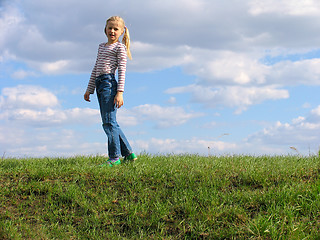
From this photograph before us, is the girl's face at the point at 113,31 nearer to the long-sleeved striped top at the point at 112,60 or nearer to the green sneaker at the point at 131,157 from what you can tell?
the long-sleeved striped top at the point at 112,60

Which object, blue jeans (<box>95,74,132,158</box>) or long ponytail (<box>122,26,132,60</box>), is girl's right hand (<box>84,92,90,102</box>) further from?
long ponytail (<box>122,26,132,60</box>)

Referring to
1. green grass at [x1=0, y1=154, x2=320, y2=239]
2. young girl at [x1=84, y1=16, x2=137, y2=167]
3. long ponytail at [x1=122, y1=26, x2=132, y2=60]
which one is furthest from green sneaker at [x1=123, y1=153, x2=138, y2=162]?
long ponytail at [x1=122, y1=26, x2=132, y2=60]

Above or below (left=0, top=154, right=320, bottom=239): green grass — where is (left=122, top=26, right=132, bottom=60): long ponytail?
above

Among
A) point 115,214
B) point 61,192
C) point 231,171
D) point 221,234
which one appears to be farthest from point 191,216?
point 61,192

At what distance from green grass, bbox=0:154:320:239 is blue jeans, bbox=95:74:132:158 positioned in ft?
1.96

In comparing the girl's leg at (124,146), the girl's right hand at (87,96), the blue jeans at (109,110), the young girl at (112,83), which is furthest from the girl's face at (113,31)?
the girl's leg at (124,146)

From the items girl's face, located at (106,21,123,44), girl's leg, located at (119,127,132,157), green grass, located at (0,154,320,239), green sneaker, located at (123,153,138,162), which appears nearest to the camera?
green grass, located at (0,154,320,239)

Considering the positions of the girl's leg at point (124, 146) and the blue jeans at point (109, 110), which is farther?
the girl's leg at point (124, 146)

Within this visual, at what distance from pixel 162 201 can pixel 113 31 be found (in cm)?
369

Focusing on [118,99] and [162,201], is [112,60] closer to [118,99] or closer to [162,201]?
[118,99]

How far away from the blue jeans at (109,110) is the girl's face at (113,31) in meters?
0.78

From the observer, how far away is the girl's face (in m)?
7.34

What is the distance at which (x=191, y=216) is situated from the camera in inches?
199

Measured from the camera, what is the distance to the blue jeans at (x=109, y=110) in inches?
278
